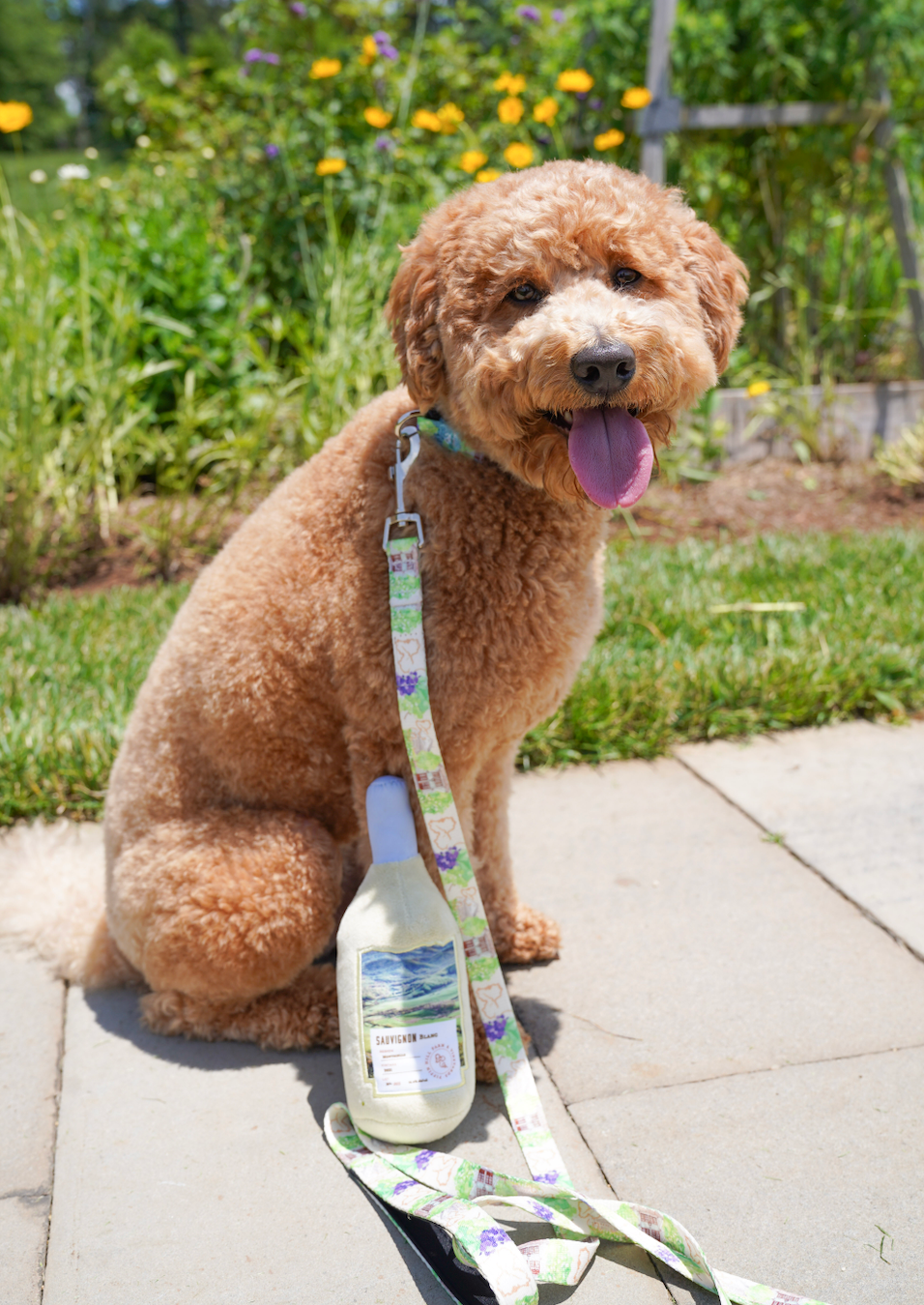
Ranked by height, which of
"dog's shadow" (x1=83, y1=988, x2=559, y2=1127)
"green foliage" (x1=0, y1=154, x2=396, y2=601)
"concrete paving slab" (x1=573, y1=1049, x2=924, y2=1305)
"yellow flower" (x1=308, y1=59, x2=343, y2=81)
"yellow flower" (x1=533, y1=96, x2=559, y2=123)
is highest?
"yellow flower" (x1=308, y1=59, x2=343, y2=81)

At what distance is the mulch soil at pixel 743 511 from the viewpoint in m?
4.84

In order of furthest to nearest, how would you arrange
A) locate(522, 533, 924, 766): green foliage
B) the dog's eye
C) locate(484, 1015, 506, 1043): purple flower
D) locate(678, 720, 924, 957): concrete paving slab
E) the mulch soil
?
the mulch soil → locate(522, 533, 924, 766): green foliage → locate(678, 720, 924, 957): concrete paving slab → locate(484, 1015, 506, 1043): purple flower → the dog's eye

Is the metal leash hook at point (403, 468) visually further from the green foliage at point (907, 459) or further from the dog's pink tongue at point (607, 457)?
the green foliage at point (907, 459)

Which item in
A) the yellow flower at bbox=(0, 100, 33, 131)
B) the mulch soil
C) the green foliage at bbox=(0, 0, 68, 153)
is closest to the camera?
the yellow flower at bbox=(0, 100, 33, 131)

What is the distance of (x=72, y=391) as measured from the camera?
4910 millimetres

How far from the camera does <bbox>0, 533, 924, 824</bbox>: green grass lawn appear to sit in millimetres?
3250

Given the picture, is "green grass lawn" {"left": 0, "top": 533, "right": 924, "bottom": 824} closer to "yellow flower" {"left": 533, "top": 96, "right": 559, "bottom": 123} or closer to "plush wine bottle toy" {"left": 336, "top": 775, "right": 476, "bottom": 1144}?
"plush wine bottle toy" {"left": 336, "top": 775, "right": 476, "bottom": 1144}

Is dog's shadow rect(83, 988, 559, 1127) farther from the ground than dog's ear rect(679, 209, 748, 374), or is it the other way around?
dog's ear rect(679, 209, 748, 374)

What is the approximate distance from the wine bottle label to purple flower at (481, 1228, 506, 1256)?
0.30m

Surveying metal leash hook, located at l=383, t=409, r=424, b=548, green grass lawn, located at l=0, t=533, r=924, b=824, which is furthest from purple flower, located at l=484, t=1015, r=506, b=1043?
green grass lawn, located at l=0, t=533, r=924, b=824

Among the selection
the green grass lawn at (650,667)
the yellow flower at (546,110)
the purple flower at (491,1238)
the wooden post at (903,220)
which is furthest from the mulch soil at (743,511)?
the purple flower at (491,1238)

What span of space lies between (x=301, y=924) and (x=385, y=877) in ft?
0.92

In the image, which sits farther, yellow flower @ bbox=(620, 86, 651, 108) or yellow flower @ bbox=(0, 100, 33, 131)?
yellow flower @ bbox=(620, 86, 651, 108)

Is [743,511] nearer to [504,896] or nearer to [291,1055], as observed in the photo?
[504,896]
